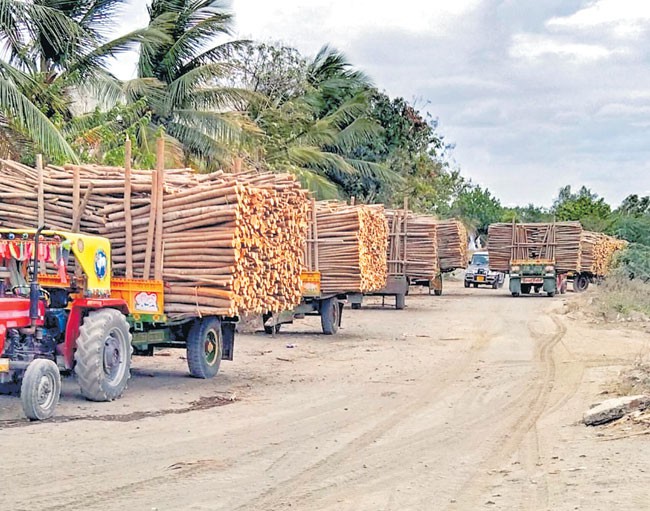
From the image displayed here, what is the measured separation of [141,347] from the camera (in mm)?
13922

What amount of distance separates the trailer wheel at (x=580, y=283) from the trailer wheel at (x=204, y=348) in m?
36.9

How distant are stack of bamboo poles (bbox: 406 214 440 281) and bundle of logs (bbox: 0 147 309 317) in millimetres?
18881

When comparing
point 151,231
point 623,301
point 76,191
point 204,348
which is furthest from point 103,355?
point 623,301

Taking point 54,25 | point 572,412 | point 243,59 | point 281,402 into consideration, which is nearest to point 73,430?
point 281,402

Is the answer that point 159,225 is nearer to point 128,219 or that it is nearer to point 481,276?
point 128,219

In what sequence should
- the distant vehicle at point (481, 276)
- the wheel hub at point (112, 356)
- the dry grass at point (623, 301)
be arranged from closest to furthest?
the wheel hub at point (112, 356)
the dry grass at point (623, 301)
the distant vehicle at point (481, 276)

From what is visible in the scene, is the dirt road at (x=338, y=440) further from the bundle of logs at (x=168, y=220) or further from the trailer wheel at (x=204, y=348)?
the bundle of logs at (x=168, y=220)

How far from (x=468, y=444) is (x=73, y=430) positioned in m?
4.01

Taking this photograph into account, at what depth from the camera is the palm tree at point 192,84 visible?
93.6 ft

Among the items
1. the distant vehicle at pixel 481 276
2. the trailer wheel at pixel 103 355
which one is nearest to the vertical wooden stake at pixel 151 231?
the trailer wheel at pixel 103 355

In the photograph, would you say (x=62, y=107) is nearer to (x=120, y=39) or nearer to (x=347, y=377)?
(x=120, y=39)

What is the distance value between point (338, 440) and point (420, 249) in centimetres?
2338

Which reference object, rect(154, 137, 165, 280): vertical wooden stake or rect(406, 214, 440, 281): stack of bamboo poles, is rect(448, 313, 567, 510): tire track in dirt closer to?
rect(154, 137, 165, 280): vertical wooden stake

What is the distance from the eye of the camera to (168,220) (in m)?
13.6
